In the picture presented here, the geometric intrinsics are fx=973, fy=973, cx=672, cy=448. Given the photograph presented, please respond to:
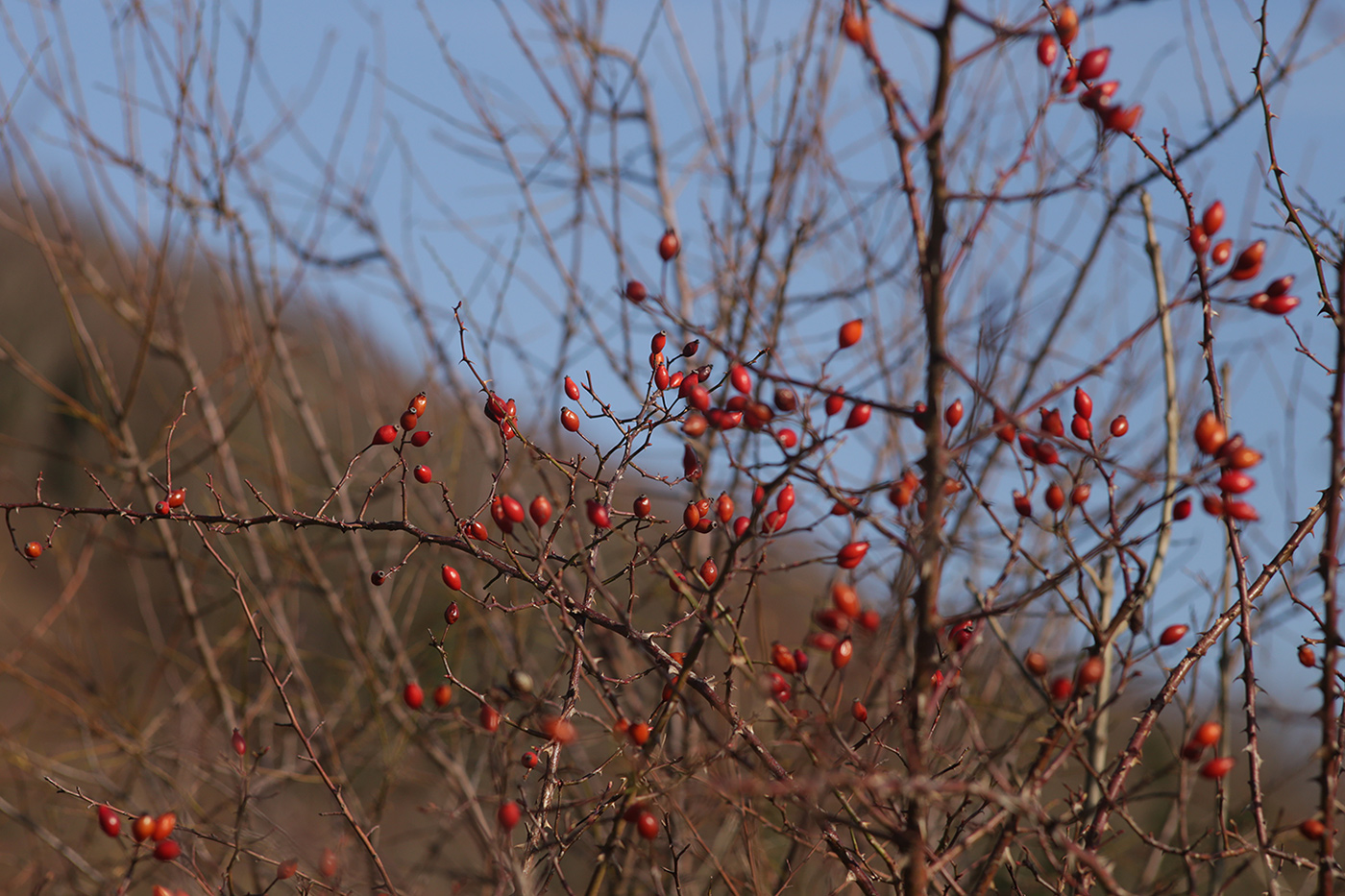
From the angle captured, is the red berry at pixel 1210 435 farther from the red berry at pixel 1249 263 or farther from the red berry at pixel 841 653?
the red berry at pixel 841 653

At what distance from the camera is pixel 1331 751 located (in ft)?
3.95

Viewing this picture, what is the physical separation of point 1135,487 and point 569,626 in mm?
2942

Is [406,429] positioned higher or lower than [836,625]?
higher

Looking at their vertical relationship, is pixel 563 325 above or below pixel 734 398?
above

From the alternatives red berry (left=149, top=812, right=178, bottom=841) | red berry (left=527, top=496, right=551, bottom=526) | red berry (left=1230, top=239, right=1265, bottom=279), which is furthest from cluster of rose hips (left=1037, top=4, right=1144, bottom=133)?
red berry (left=149, top=812, right=178, bottom=841)

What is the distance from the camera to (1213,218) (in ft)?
4.30

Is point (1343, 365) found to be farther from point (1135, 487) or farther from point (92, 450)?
point (92, 450)

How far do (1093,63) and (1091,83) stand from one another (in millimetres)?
66

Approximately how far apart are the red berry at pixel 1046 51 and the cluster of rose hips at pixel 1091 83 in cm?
7

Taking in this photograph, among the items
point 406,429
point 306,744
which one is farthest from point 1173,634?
point 306,744

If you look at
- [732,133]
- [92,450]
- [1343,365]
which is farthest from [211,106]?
[92,450]

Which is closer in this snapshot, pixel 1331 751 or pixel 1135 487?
pixel 1331 751

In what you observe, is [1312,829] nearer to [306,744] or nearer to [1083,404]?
[1083,404]

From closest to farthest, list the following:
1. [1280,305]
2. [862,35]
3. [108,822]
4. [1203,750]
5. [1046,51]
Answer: [862,35], [1203,750], [1280,305], [1046,51], [108,822]
